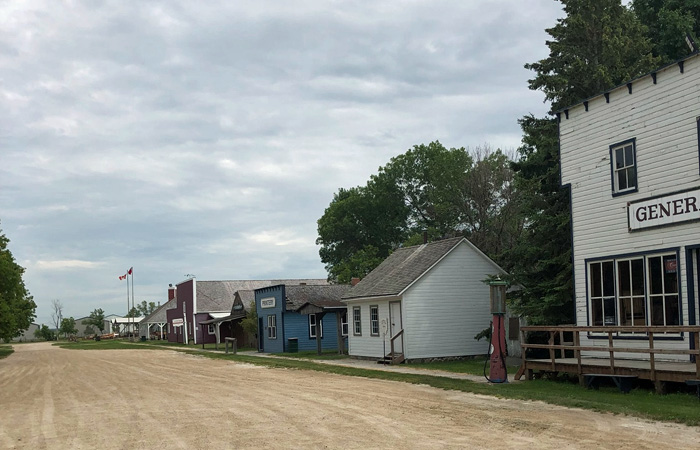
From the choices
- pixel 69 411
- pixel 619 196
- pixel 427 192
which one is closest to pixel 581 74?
pixel 619 196

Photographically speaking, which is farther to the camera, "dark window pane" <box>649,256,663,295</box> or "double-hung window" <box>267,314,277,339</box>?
"double-hung window" <box>267,314,277,339</box>

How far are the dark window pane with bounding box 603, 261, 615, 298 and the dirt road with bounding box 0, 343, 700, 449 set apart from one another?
506 centimetres

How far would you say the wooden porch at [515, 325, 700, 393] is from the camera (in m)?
14.9

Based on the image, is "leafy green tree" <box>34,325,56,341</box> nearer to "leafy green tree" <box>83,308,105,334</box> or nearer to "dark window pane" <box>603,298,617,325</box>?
"leafy green tree" <box>83,308,105,334</box>

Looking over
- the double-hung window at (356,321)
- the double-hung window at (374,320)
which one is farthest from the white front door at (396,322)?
the double-hung window at (356,321)

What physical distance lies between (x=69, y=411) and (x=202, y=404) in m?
2.95

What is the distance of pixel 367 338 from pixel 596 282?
1545 centimetres

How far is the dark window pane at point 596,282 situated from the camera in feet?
63.9

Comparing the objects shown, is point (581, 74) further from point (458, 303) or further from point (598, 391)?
point (598, 391)

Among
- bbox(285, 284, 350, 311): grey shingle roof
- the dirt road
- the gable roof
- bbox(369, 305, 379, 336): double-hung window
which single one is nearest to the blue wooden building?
bbox(285, 284, 350, 311): grey shingle roof

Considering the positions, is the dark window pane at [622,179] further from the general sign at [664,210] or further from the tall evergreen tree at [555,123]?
the tall evergreen tree at [555,123]

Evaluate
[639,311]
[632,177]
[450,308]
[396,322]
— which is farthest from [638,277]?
[396,322]

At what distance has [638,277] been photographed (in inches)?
717

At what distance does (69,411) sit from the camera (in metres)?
16.3
